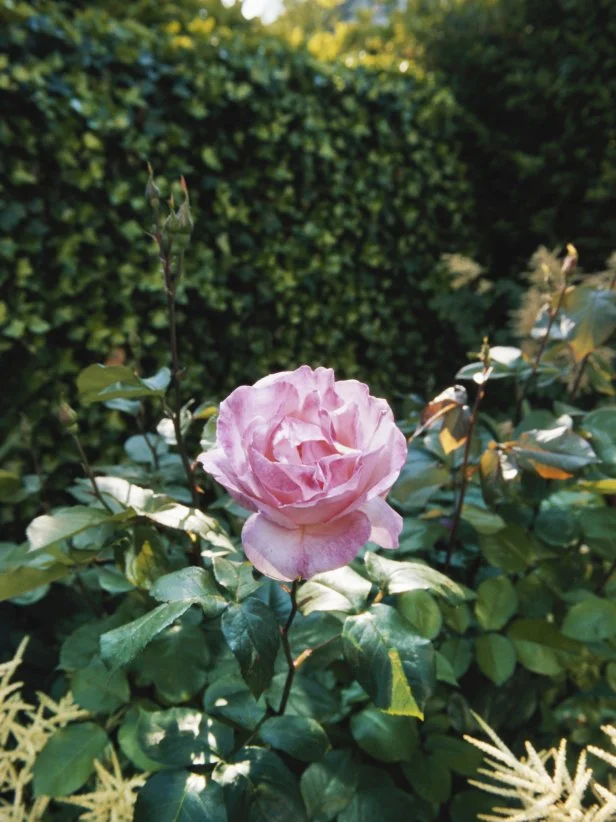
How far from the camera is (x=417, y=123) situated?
4.03m

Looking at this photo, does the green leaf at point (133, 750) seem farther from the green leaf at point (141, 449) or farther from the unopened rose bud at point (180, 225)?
the unopened rose bud at point (180, 225)

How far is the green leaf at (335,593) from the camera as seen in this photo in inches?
29.0

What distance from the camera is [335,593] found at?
2.49 ft

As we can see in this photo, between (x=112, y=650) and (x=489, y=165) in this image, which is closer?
(x=112, y=650)

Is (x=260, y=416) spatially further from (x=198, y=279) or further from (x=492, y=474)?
(x=198, y=279)

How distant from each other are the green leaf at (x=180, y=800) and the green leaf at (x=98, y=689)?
23cm

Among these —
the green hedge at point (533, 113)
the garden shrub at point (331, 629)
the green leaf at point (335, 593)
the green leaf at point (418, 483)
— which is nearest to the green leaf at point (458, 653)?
the garden shrub at point (331, 629)

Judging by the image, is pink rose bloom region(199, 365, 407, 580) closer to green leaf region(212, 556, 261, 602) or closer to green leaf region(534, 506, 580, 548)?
green leaf region(212, 556, 261, 602)

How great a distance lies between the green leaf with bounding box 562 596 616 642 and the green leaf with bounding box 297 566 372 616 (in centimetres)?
41

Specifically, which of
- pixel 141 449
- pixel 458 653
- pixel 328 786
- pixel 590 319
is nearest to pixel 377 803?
pixel 328 786

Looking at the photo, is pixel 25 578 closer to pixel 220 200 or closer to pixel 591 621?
pixel 591 621

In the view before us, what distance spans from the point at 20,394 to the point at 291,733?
2.03 meters

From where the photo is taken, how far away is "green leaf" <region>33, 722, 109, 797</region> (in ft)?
2.92

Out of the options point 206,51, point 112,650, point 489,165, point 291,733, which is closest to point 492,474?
point 291,733
